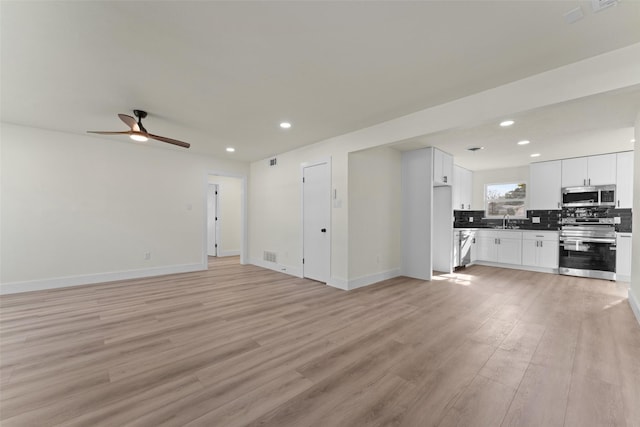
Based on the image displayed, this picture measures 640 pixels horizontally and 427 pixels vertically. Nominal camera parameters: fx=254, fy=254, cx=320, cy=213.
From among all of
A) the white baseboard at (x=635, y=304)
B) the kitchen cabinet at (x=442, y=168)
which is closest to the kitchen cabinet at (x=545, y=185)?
the kitchen cabinet at (x=442, y=168)

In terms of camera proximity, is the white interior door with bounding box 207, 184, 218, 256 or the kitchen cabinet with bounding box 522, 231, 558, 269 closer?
the kitchen cabinet with bounding box 522, 231, 558, 269

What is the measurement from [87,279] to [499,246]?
890cm

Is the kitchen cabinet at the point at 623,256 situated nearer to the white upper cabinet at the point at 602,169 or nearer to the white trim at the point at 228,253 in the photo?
the white upper cabinet at the point at 602,169

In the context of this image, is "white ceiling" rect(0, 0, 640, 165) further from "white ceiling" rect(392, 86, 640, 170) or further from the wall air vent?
the wall air vent

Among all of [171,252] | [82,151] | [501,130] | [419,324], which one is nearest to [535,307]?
[419,324]

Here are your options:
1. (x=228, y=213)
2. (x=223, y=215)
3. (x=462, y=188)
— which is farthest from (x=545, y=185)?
(x=223, y=215)

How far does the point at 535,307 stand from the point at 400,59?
3.71 m

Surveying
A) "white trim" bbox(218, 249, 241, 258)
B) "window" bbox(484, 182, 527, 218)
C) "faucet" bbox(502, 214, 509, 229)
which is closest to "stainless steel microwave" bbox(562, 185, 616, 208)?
"window" bbox(484, 182, 527, 218)

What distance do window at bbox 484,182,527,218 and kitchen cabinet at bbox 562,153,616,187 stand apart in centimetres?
95

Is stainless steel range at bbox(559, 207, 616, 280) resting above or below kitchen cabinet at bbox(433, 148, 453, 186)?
below

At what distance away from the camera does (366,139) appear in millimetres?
4035

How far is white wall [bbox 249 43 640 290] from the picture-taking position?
2.20 m

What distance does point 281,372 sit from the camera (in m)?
2.02

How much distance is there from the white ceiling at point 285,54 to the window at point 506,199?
306 centimetres
